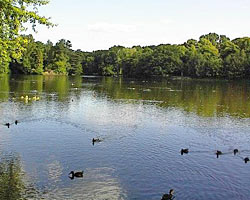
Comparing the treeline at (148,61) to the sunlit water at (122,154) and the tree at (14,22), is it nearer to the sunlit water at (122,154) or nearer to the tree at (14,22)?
the sunlit water at (122,154)

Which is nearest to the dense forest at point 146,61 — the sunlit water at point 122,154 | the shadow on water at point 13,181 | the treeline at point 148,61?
the treeline at point 148,61

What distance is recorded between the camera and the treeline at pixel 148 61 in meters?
127

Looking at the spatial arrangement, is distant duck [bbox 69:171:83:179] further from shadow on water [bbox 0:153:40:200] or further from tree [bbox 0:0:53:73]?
tree [bbox 0:0:53:73]

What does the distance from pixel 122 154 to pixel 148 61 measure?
424 ft

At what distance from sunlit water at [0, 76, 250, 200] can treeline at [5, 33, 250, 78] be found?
87.6 metres

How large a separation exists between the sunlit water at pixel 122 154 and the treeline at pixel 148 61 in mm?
87588

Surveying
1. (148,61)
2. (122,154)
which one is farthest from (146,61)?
(122,154)

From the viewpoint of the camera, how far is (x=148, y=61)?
150625 mm

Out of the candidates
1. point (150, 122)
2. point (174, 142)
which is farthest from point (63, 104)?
point (174, 142)

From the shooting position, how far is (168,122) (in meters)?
35.5

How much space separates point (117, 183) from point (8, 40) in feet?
30.6

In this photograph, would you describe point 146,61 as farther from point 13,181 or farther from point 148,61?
point 13,181

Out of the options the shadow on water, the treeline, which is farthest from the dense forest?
the shadow on water

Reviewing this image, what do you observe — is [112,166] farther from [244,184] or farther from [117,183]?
[244,184]
